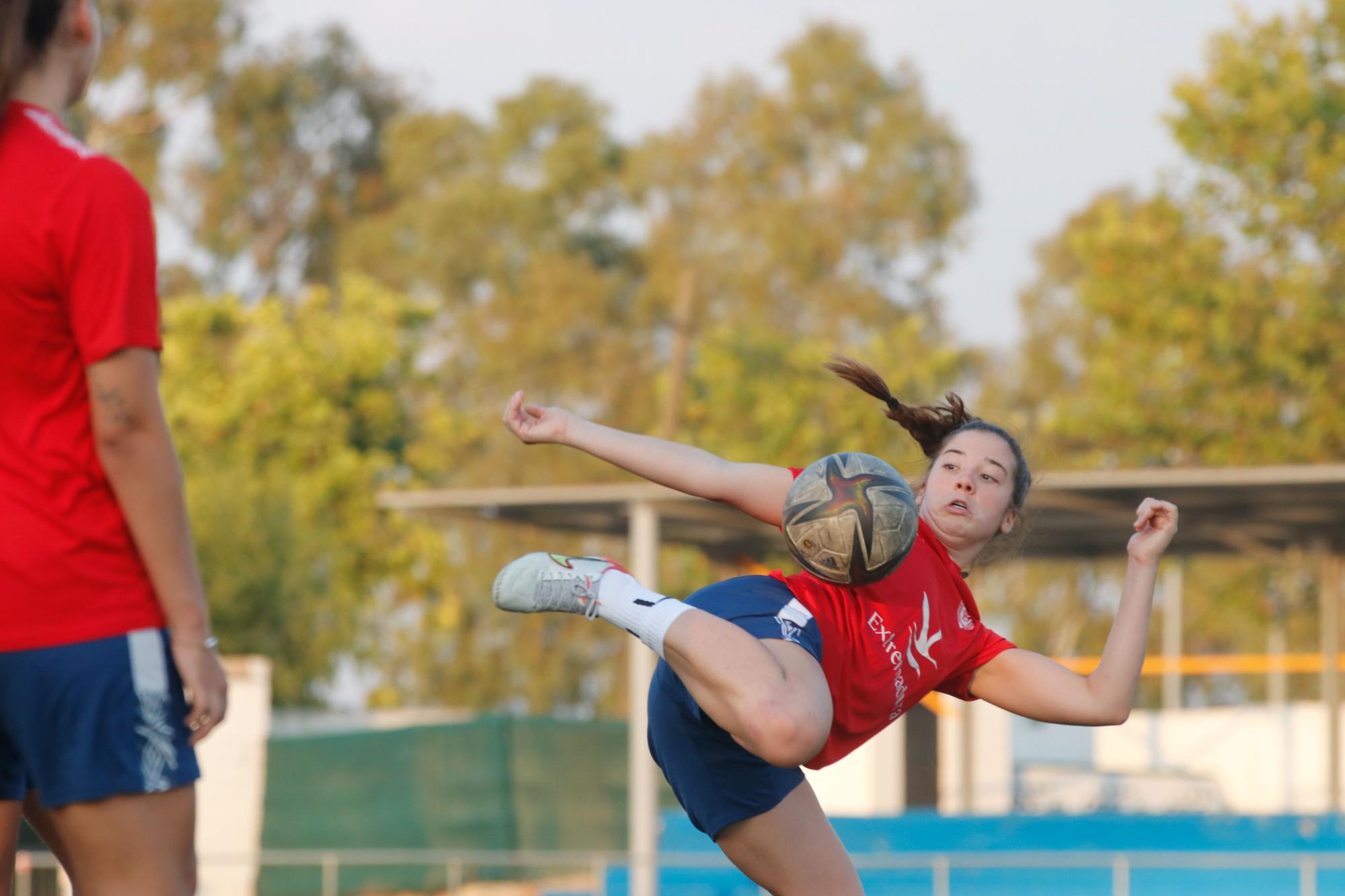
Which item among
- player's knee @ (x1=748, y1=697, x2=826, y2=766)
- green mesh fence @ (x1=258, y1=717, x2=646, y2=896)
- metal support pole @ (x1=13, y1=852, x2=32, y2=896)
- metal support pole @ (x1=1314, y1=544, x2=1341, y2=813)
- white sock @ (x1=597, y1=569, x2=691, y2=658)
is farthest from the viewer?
metal support pole @ (x1=1314, y1=544, x2=1341, y2=813)

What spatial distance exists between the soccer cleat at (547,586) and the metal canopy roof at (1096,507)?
31.3ft

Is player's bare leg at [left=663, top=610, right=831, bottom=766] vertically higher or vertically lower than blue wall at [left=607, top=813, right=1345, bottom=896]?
higher

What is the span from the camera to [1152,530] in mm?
4707

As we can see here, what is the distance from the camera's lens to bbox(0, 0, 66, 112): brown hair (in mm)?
2768

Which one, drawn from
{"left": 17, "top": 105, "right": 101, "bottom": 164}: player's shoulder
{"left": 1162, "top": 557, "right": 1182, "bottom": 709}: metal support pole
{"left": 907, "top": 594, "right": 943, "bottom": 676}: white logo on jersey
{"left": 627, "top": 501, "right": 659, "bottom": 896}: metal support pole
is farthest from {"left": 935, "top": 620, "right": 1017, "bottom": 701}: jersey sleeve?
{"left": 1162, "top": 557, "right": 1182, "bottom": 709}: metal support pole

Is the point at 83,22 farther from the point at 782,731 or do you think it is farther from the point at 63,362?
the point at 782,731

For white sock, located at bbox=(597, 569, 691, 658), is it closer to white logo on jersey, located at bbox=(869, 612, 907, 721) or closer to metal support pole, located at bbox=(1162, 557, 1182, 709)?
white logo on jersey, located at bbox=(869, 612, 907, 721)

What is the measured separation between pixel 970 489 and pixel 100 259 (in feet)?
9.13

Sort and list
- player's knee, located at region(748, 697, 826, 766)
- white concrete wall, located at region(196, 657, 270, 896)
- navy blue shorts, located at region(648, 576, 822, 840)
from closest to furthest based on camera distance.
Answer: player's knee, located at region(748, 697, 826, 766) < navy blue shorts, located at region(648, 576, 822, 840) < white concrete wall, located at region(196, 657, 270, 896)

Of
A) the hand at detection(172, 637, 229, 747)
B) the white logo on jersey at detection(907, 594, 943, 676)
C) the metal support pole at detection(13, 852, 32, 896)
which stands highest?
the white logo on jersey at detection(907, 594, 943, 676)

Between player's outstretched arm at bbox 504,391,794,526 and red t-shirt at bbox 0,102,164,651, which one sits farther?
player's outstretched arm at bbox 504,391,794,526

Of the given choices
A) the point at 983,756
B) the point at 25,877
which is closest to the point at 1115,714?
the point at 25,877

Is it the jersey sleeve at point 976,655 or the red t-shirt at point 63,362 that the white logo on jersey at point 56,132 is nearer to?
the red t-shirt at point 63,362

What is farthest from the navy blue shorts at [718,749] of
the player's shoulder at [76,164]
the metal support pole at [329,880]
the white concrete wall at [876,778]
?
the white concrete wall at [876,778]
